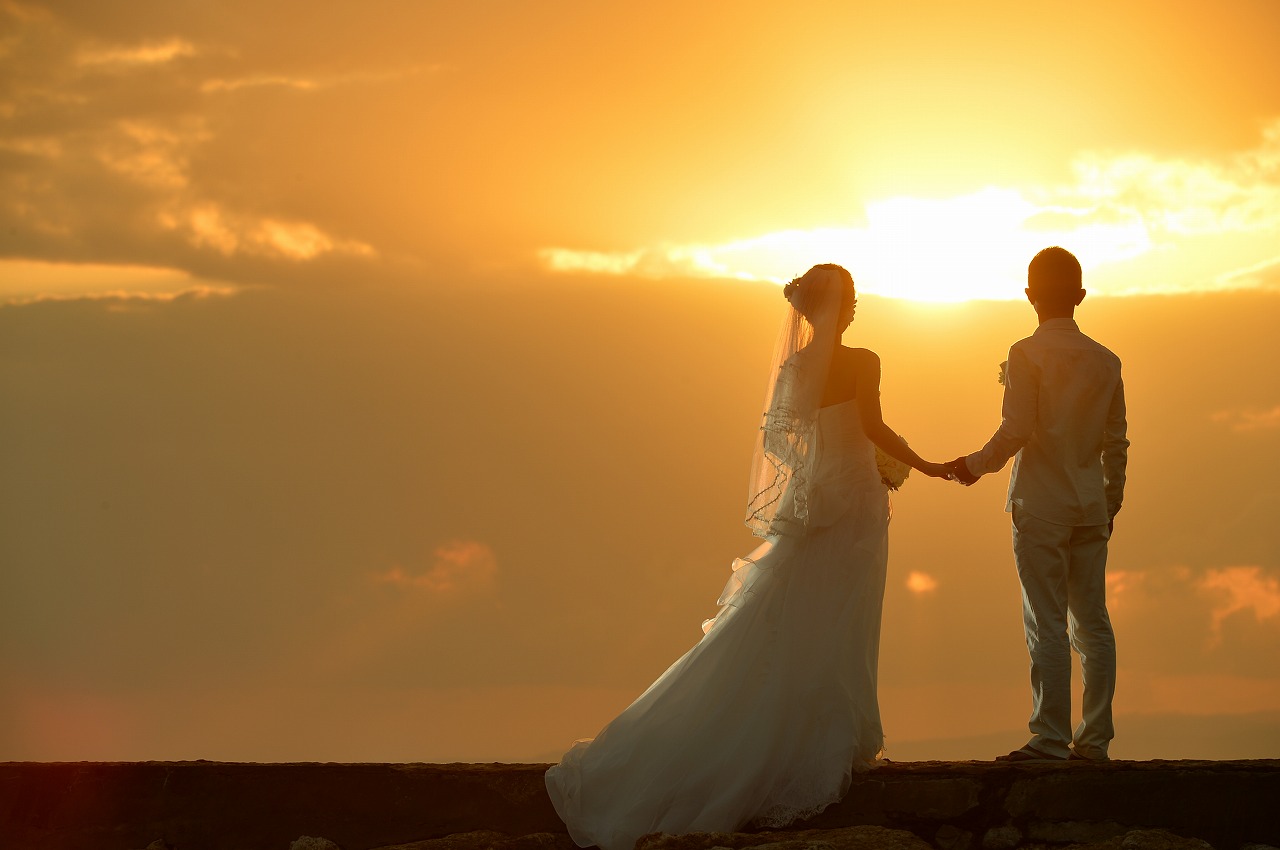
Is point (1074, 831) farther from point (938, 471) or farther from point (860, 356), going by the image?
point (860, 356)

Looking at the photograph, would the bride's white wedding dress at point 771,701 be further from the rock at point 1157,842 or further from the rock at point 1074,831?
the rock at point 1157,842

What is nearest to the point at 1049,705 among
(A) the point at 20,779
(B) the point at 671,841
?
(B) the point at 671,841

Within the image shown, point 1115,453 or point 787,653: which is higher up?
point 1115,453

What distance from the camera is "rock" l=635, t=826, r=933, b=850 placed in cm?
646

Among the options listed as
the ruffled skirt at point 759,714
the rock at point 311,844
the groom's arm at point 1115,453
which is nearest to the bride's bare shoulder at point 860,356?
the ruffled skirt at point 759,714

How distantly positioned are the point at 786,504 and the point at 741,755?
144 cm

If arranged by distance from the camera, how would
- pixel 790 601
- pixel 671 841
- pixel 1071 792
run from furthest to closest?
pixel 790 601
pixel 1071 792
pixel 671 841

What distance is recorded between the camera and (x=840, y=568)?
25.6ft

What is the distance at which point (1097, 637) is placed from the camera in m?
7.85

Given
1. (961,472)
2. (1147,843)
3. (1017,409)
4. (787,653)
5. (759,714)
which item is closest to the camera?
(1147,843)

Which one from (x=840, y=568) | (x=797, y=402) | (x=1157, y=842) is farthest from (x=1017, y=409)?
Result: (x=1157, y=842)

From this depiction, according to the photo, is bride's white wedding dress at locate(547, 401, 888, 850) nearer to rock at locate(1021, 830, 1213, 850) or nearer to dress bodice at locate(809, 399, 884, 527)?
dress bodice at locate(809, 399, 884, 527)

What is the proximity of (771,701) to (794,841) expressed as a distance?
1028mm

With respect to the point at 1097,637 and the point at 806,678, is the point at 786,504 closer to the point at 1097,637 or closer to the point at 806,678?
the point at 806,678
